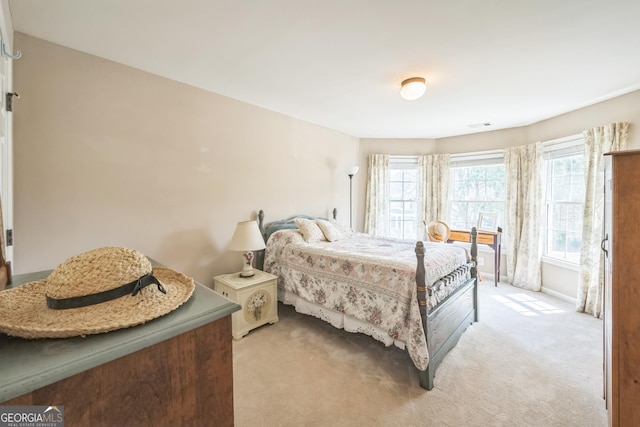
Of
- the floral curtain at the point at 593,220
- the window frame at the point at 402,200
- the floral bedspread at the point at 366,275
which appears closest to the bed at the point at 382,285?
the floral bedspread at the point at 366,275

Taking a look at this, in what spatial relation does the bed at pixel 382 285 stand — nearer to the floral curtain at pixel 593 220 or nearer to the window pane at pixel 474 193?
the floral curtain at pixel 593 220

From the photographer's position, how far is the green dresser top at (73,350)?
1.63 feet

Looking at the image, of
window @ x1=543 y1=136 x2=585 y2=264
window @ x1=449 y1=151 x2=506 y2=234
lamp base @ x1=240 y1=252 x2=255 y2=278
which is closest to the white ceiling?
window @ x1=543 y1=136 x2=585 y2=264

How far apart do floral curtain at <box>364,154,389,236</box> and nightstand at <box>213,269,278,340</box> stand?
2.61m

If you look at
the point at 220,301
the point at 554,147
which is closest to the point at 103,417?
the point at 220,301

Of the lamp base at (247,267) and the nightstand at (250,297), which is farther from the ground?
the lamp base at (247,267)

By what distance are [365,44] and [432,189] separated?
3.41 meters

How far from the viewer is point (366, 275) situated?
2.28 meters

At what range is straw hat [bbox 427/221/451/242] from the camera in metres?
4.12

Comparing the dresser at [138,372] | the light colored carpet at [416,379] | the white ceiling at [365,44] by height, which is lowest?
the light colored carpet at [416,379]

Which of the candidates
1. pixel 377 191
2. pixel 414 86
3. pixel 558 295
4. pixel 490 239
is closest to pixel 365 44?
pixel 414 86

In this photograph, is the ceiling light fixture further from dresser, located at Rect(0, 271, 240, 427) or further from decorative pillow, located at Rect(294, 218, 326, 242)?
dresser, located at Rect(0, 271, 240, 427)

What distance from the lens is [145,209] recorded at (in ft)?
8.02

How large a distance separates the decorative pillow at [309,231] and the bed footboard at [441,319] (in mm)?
1456
